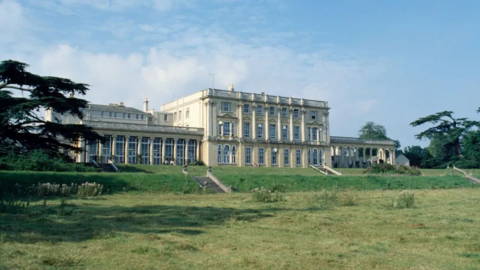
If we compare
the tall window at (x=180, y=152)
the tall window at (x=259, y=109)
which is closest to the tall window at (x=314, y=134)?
the tall window at (x=259, y=109)

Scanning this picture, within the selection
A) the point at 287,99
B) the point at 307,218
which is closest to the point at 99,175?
the point at 307,218

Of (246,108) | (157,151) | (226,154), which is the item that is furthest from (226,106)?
(157,151)

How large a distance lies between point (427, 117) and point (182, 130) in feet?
129

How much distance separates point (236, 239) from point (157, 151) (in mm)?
51632

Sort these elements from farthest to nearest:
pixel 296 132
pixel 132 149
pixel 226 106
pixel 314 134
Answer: pixel 314 134 < pixel 296 132 < pixel 226 106 < pixel 132 149

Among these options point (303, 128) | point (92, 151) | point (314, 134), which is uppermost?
point (303, 128)

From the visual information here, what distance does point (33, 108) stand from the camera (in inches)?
1540

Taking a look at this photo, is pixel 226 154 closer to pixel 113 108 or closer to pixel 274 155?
pixel 274 155

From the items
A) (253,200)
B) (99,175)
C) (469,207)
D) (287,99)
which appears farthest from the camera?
(287,99)

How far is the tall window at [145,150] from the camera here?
204 feet

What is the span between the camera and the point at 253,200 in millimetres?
25453

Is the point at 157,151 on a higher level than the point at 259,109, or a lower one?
lower

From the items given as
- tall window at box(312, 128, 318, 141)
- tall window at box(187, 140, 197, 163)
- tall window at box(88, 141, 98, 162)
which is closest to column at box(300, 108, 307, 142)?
tall window at box(312, 128, 318, 141)

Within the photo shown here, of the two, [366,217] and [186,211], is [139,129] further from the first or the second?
[366,217]
